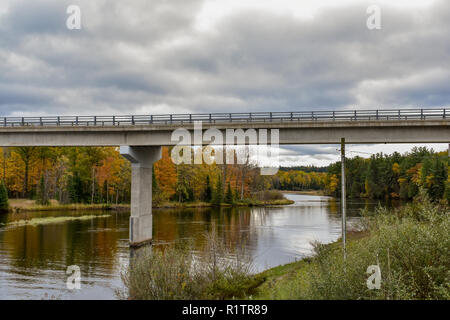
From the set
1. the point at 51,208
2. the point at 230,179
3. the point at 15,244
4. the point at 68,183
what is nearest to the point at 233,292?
the point at 15,244

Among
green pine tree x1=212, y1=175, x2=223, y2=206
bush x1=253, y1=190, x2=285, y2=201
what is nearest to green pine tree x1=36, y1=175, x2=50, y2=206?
green pine tree x1=212, y1=175, x2=223, y2=206

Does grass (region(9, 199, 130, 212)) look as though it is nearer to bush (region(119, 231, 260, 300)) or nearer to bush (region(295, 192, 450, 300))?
bush (region(119, 231, 260, 300))

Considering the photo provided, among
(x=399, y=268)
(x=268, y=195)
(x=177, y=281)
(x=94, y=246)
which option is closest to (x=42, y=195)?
(x=94, y=246)

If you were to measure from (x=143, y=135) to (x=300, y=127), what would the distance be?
14.9 meters

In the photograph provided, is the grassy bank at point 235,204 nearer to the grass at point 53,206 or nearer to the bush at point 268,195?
the bush at point 268,195

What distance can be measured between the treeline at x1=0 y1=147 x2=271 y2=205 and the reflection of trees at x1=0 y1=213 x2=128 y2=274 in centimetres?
3066

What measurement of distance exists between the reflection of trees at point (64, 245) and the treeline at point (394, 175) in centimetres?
7273

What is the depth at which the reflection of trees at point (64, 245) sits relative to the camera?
2731 centimetres

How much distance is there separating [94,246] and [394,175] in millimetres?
112723

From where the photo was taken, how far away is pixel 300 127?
108 ft

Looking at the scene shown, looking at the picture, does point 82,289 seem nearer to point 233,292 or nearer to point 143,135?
point 233,292

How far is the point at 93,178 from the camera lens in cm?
7881

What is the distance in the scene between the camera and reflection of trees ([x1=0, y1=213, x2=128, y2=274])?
89.6 feet

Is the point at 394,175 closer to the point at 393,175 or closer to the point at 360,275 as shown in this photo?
the point at 393,175
